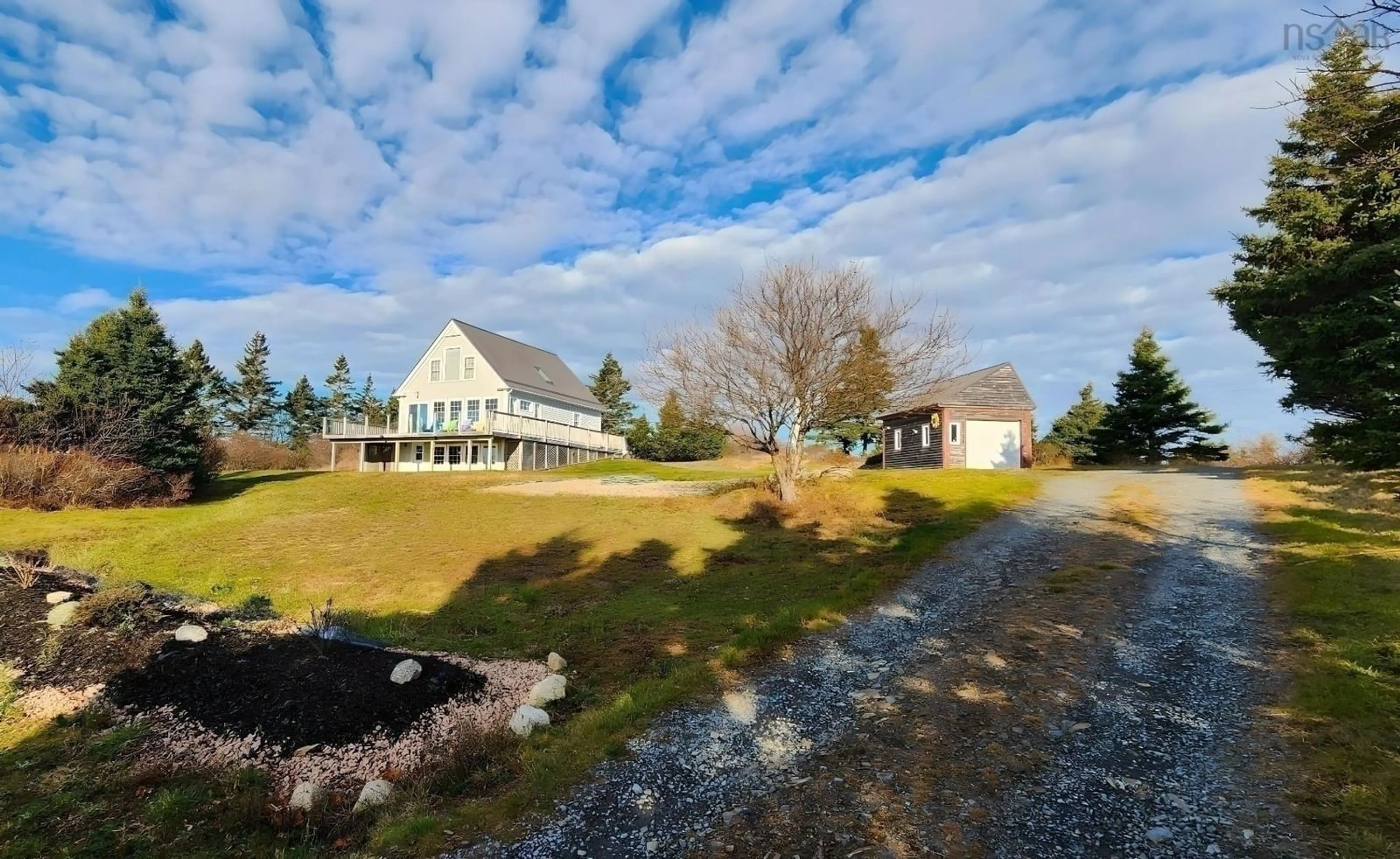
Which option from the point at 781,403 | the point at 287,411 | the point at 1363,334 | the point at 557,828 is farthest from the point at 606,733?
the point at 287,411

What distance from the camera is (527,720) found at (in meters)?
5.98

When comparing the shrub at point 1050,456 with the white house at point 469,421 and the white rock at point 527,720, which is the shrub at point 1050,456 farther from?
the white rock at point 527,720

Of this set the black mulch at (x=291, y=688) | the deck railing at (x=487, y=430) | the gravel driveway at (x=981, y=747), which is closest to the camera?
the gravel driveway at (x=981, y=747)

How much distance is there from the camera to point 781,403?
1861 centimetres

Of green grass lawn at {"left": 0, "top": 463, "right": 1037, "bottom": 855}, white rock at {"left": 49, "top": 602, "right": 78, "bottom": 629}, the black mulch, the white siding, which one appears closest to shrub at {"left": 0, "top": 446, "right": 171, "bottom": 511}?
green grass lawn at {"left": 0, "top": 463, "right": 1037, "bottom": 855}

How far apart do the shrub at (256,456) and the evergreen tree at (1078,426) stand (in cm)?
4633

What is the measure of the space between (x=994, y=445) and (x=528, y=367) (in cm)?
2732

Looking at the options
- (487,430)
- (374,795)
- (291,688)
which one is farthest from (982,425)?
(374,795)

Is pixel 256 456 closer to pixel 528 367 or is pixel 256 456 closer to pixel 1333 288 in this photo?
pixel 528 367

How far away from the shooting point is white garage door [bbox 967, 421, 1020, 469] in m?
30.4

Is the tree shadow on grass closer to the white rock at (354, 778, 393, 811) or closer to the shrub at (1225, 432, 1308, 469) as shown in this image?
the white rock at (354, 778, 393, 811)

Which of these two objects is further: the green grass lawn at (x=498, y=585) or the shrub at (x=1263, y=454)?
the shrub at (x=1263, y=454)

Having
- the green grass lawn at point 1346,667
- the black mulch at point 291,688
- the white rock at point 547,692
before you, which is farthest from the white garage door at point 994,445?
the black mulch at point 291,688

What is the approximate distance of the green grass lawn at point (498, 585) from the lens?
4.93 meters
